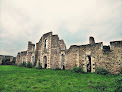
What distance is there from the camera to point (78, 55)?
41.9 ft

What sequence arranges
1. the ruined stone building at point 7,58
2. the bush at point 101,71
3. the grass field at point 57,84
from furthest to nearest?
1. the ruined stone building at point 7,58
2. the bush at point 101,71
3. the grass field at point 57,84

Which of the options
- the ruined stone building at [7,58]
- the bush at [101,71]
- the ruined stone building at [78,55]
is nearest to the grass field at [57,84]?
the bush at [101,71]

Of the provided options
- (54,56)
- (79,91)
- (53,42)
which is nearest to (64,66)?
(54,56)

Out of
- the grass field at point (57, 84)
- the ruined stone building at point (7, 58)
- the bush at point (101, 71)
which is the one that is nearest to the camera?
the grass field at point (57, 84)

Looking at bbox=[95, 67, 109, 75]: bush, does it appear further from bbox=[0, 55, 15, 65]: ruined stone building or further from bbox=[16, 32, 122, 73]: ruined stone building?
bbox=[0, 55, 15, 65]: ruined stone building

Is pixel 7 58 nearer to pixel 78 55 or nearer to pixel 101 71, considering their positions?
pixel 78 55

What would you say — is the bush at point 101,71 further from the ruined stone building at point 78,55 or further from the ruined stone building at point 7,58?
the ruined stone building at point 7,58

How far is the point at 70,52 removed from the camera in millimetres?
13914

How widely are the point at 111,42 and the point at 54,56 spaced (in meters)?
9.71

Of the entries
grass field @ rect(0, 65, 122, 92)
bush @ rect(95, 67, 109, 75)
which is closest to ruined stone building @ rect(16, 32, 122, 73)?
bush @ rect(95, 67, 109, 75)

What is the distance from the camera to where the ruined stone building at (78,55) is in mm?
9797

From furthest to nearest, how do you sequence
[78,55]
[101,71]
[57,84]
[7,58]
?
[7,58] < [78,55] < [101,71] < [57,84]

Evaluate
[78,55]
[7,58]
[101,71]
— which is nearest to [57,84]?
[101,71]

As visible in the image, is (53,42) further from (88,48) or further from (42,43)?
(88,48)
